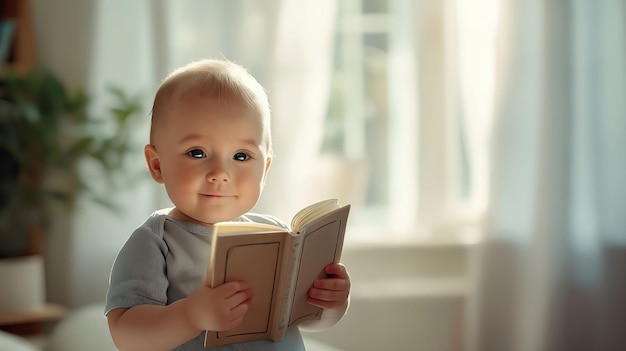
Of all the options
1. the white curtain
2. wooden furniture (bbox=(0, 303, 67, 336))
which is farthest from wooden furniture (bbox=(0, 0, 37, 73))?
the white curtain

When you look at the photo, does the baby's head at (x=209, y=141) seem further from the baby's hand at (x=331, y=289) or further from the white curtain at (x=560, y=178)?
the white curtain at (x=560, y=178)

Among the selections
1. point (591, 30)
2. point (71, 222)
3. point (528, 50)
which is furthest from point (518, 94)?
point (71, 222)

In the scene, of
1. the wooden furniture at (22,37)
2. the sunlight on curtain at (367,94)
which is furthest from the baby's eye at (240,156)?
the wooden furniture at (22,37)

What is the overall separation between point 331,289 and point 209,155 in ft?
0.88

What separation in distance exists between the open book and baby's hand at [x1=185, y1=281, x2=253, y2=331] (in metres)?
0.01

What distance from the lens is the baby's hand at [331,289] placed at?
1.23 m

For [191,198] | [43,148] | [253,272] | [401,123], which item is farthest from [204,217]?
[401,123]

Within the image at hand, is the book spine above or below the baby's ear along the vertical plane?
below

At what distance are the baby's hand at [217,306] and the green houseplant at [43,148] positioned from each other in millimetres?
1967

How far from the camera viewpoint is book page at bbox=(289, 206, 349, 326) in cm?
117

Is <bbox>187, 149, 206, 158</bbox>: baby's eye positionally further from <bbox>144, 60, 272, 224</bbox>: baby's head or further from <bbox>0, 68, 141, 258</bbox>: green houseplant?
<bbox>0, 68, 141, 258</bbox>: green houseplant

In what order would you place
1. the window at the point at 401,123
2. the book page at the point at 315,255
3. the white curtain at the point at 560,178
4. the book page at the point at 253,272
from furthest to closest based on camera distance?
the window at the point at 401,123
the white curtain at the point at 560,178
the book page at the point at 315,255
the book page at the point at 253,272

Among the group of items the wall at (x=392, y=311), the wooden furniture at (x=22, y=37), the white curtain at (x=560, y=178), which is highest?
the wooden furniture at (x=22, y=37)

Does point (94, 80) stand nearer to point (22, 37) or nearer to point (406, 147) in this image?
point (22, 37)
